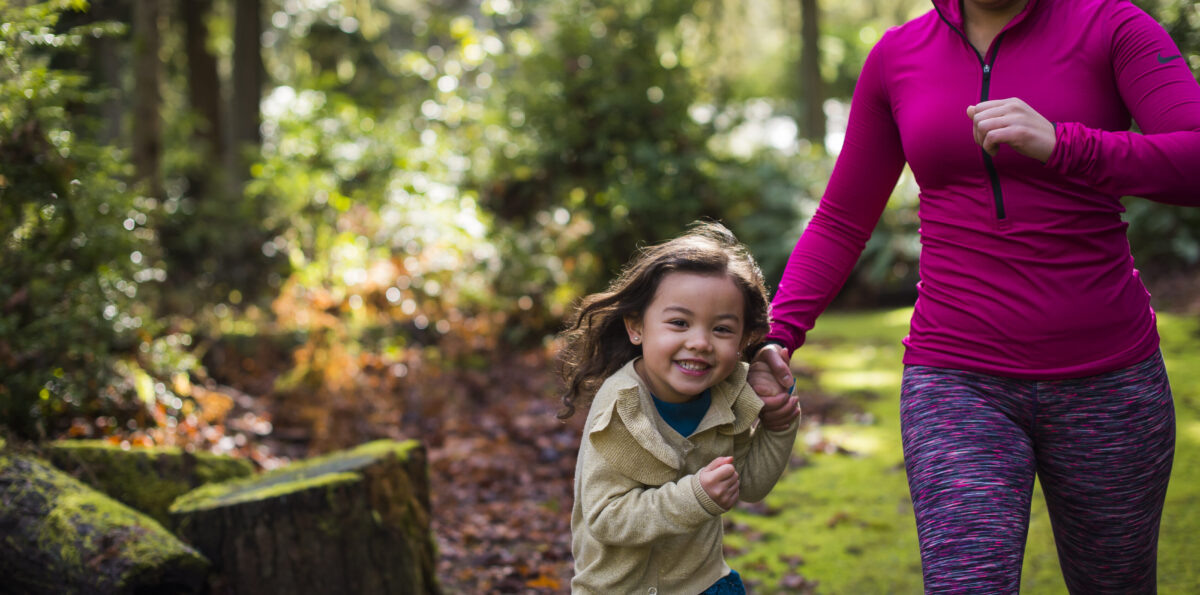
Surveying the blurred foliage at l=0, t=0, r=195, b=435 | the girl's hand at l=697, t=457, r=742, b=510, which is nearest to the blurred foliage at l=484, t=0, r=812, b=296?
the blurred foliage at l=0, t=0, r=195, b=435

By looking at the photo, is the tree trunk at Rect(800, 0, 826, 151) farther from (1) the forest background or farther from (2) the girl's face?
(2) the girl's face

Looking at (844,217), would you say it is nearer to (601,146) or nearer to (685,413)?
(685,413)

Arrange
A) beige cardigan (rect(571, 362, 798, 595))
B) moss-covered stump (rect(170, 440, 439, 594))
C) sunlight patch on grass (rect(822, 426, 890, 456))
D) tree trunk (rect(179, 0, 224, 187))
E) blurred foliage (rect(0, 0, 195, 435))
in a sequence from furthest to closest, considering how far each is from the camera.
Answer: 1. tree trunk (rect(179, 0, 224, 187))
2. sunlight patch on grass (rect(822, 426, 890, 456))
3. blurred foliage (rect(0, 0, 195, 435))
4. moss-covered stump (rect(170, 440, 439, 594))
5. beige cardigan (rect(571, 362, 798, 595))

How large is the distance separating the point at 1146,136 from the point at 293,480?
342 cm

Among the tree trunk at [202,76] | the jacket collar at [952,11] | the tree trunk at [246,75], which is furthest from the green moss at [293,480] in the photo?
the tree trunk at [202,76]

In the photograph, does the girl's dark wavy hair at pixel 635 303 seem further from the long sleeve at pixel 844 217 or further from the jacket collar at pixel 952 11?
the jacket collar at pixel 952 11

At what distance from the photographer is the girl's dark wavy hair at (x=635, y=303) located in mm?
2377

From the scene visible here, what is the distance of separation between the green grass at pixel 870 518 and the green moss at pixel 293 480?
6.02ft

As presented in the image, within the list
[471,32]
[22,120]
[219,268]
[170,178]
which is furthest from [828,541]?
[170,178]

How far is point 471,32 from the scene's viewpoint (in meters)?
9.43

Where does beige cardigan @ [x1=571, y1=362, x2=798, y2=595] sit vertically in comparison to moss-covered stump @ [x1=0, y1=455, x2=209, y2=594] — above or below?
above

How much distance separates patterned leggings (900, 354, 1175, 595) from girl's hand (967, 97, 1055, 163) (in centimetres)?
56

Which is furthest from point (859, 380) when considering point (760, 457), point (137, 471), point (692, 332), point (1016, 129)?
point (1016, 129)

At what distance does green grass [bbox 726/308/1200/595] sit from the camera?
14.1 ft
